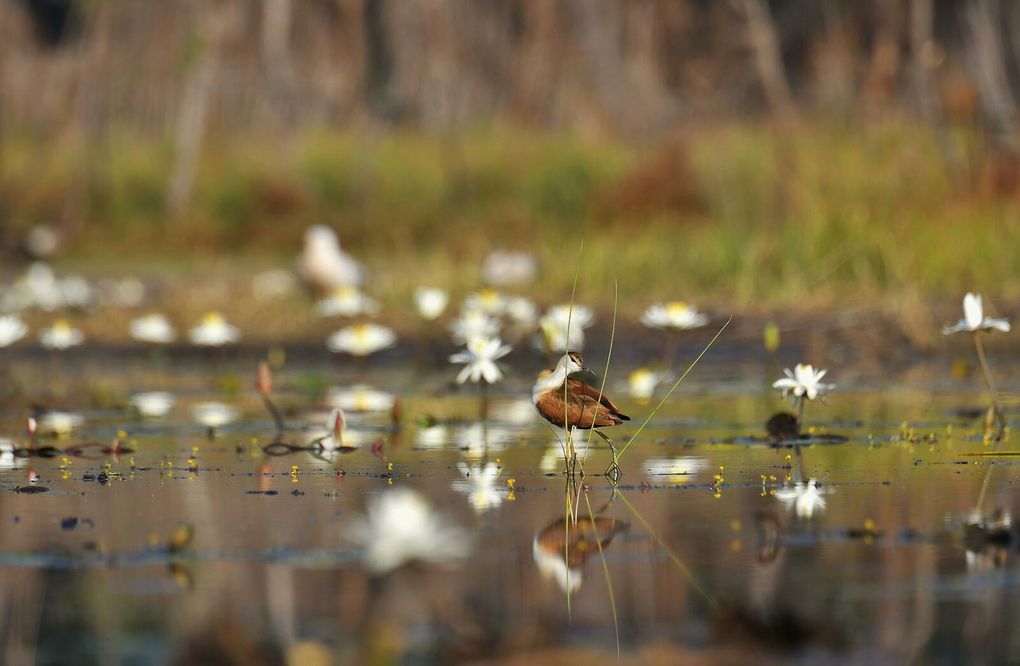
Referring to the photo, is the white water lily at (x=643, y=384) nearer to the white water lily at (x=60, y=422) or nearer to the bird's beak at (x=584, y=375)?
the bird's beak at (x=584, y=375)

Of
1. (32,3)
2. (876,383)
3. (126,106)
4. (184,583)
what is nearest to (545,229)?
(876,383)

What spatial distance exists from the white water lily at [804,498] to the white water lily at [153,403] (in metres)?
3.03

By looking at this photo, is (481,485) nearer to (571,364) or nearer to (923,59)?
(571,364)

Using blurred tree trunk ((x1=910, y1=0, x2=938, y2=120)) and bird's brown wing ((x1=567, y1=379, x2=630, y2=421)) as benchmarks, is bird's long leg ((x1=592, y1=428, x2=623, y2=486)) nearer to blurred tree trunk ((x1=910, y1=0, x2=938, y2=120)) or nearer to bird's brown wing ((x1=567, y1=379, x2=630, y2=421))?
bird's brown wing ((x1=567, y1=379, x2=630, y2=421))

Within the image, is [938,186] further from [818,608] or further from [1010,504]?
[818,608]

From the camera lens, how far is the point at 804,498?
4.52 m

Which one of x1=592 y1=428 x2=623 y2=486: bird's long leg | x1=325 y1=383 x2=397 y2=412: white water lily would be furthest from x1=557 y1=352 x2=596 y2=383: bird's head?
x1=325 y1=383 x2=397 y2=412: white water lily

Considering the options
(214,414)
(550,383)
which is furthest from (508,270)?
(550,383)

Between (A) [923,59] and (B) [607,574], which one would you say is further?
(A) [923,59]

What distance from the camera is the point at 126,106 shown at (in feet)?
64.4

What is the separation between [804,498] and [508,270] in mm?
6422

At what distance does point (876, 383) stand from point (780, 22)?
615 inches

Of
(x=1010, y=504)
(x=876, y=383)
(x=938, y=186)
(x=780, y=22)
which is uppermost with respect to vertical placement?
(x=780, y=22)

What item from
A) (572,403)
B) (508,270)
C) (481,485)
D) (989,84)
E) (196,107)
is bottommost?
(481,485)
